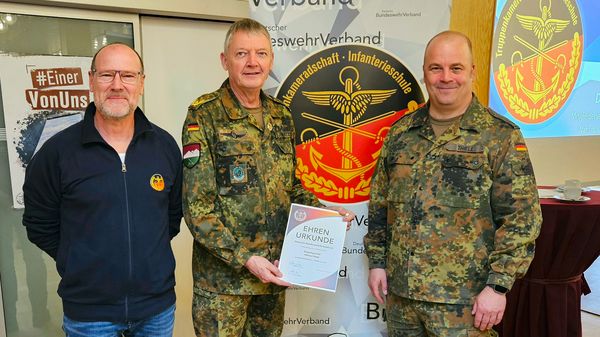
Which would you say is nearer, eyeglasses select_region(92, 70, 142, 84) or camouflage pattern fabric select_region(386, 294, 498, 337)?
eyeglasses select_region(92, 70, 142, 84)

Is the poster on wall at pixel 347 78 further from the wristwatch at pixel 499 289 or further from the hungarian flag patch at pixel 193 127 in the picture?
the wristwatch at pixel 499 289

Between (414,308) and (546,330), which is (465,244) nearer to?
(414,308)

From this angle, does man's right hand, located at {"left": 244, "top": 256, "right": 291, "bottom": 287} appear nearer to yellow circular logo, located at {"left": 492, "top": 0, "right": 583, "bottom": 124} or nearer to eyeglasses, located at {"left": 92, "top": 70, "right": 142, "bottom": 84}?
eyeglasses, located at {"left": 92, "top": 70, "right": 142, "bottom": 84}

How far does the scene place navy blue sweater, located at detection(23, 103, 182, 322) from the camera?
1.48 m

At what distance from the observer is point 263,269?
171 cm

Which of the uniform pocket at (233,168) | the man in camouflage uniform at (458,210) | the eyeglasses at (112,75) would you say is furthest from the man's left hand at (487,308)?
the eyeglasses at (112,75)

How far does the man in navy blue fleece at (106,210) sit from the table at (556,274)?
205 centimetres

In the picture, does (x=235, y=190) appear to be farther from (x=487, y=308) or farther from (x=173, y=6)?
(x=173, y=6)

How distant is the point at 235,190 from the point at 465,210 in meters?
0.89

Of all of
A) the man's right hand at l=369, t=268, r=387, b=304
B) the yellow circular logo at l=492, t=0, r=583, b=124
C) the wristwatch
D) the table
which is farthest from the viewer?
the yellow circular logo at l=492, t=0, r=583, b=124

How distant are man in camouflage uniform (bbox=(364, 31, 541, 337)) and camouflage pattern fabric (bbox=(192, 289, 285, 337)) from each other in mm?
545

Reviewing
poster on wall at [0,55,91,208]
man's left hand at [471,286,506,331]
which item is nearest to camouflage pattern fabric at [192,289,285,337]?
man's left hand at [471,286,506,331]

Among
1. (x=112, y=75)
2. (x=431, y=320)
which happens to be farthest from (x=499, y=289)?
(x=112, y=75)

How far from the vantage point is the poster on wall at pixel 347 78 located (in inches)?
89.7
